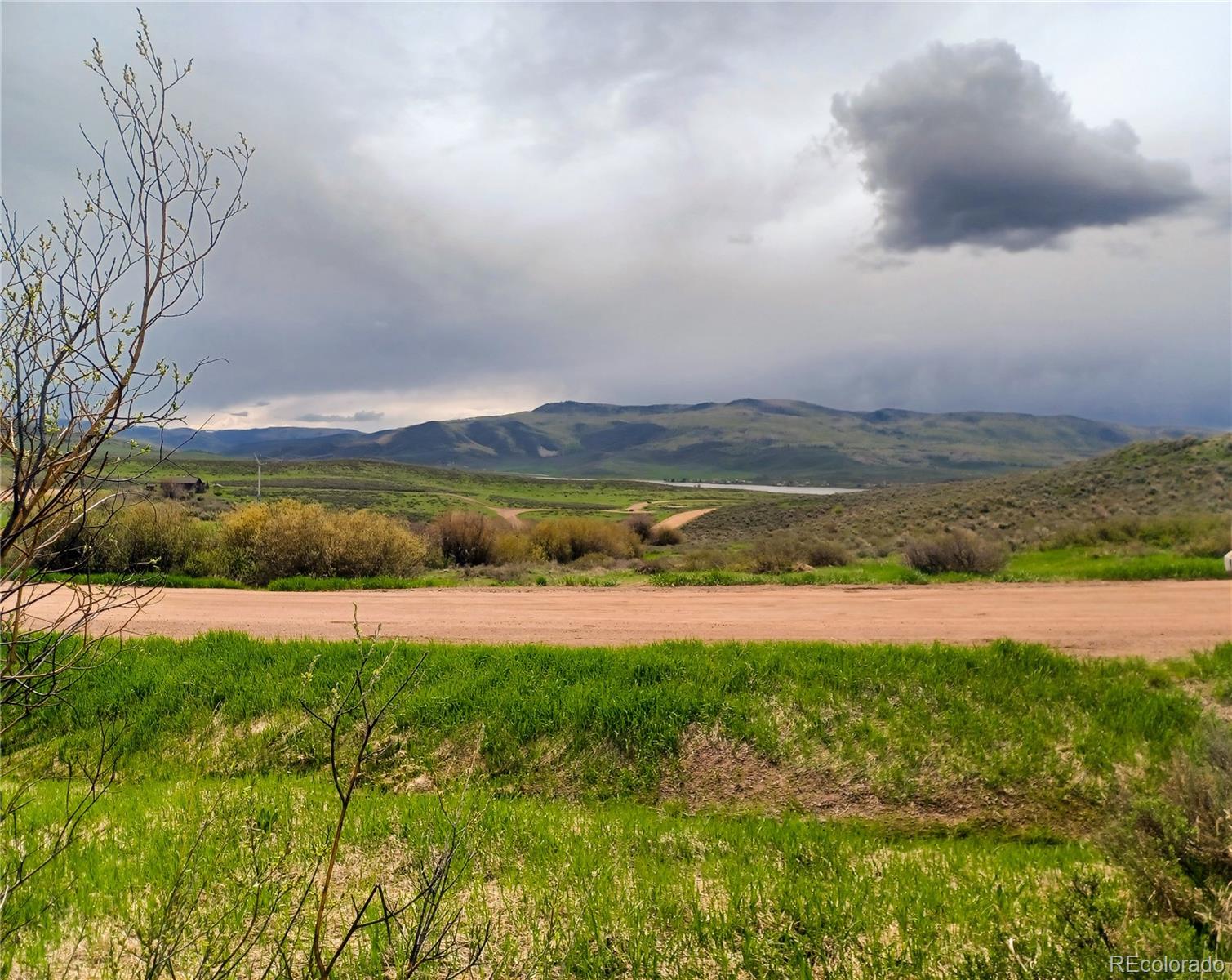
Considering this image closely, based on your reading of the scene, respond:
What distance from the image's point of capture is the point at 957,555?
20.8 m

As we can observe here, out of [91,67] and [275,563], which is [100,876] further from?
[275,563]

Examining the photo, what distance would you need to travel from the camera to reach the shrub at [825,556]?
24.2 m

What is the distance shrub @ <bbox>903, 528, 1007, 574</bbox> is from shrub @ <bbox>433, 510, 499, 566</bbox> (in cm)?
1553

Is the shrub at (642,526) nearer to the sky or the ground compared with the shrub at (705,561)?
nearer to the ground

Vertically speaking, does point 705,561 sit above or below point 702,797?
below

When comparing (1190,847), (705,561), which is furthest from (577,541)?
(1190,847)

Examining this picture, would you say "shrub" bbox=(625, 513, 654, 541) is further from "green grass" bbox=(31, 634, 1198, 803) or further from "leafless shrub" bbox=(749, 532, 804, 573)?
"green grass" bbox=(31, 634, 1198, 803)

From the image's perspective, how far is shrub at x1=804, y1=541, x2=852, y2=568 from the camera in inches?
955

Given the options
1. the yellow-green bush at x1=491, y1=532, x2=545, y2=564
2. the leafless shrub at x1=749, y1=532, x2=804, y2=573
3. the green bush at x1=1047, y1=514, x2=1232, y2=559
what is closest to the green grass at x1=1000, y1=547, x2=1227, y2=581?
the green bush at x1=1047, y1=514, x2=1232, y2=559

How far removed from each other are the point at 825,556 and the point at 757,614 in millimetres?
11272

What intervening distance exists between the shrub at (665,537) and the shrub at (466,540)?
18.0 metres

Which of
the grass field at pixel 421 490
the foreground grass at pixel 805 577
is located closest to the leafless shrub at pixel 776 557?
the foreground grass at pixel 805 577

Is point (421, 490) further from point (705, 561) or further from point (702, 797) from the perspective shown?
point (702, 797)

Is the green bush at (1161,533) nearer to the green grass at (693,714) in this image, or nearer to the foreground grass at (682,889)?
the green grass at (693,714)
